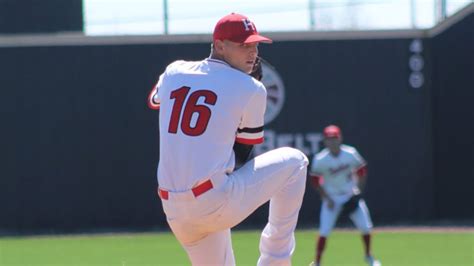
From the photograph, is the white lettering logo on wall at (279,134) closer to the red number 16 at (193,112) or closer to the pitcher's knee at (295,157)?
the pitcher's knee at (295,157)

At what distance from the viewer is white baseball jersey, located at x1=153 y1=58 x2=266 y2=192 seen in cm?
553

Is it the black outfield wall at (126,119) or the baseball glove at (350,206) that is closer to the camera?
the baseball glove at (350,206)

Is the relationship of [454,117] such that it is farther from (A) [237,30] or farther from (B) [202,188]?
(B) [202,188]

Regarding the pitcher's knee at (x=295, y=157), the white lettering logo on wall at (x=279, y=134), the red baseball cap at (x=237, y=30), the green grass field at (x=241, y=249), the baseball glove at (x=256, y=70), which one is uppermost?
the red baseball cap at (x=237, y=30)

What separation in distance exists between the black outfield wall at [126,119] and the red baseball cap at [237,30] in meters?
14.6

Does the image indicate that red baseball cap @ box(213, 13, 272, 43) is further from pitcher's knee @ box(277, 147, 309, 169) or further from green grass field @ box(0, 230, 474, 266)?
green grass field @ box(0, 230, 474, 266)

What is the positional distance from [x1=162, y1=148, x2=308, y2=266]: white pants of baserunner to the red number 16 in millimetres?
291

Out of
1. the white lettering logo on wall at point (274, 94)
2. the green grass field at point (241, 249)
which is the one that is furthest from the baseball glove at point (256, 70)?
the white lettering logo on wall at point (274, 94)

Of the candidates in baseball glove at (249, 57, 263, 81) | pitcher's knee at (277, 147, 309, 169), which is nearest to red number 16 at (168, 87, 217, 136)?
baseball glove at (249, 57, 263, 81)

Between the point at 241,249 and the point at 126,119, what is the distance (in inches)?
221

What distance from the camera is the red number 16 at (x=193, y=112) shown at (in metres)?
5.55

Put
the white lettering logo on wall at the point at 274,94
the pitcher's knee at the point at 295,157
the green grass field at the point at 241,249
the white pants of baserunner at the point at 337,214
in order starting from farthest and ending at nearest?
the white lettering logo on wall at the point at 274,94 → the green grass field at the point at 241,249 → the white pants of baserunner at the point at 337,214 → the pitcher's knee at the point at 295,157

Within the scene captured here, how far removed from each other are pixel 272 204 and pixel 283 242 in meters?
0.23

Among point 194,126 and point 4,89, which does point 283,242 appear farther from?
point 4,89
